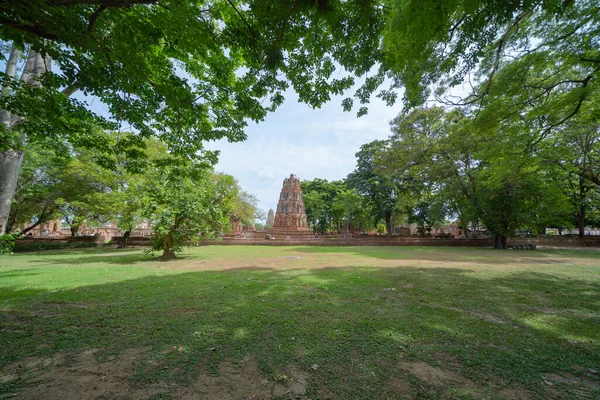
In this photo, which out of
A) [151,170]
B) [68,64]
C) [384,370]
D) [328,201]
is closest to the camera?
[384,370]

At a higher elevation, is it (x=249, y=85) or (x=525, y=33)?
(x=525, y=33)

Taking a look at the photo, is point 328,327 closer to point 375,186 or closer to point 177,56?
point 177,56

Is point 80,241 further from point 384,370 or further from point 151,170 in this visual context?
point 384,370

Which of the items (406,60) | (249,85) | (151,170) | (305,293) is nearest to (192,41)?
(249,85)

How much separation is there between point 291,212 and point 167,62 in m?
27.3

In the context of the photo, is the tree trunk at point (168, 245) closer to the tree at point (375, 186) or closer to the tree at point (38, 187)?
the tree at point (38, 187)

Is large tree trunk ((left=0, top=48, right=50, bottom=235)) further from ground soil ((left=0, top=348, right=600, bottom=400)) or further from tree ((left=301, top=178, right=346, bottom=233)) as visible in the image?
tree ((left=301, top=178, right=346, bottom=233))

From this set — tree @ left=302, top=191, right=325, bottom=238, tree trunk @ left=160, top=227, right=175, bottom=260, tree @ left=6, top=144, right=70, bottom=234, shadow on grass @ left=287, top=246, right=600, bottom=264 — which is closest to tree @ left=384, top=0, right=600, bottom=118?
shadow on grass @ left=287, top=246, right=600, bottom=264

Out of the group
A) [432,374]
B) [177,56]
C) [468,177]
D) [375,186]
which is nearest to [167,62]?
[177,56]

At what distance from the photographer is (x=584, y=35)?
496cm

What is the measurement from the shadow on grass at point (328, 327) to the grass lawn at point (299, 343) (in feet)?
0.06

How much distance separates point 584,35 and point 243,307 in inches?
337

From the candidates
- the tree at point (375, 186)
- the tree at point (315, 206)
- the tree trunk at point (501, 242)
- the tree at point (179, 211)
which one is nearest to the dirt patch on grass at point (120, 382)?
the tree at point (179, 211)

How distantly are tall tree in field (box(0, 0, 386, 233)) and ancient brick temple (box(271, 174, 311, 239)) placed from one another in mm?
25229
